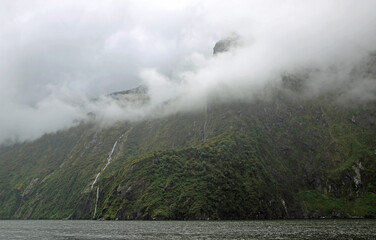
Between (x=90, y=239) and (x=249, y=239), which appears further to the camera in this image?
(x=90, y=239)

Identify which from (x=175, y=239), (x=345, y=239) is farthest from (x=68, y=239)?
(x=345, y=239)

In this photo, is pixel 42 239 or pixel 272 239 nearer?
pixel 272 239

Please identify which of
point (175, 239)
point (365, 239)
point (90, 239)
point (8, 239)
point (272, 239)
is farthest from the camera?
point (8, 239)

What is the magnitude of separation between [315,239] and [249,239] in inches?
710

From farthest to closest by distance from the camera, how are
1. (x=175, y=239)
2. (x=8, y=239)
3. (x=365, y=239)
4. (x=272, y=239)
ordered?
(x=8, y=239) → (x=175, y=239) → (x=272, y=239) → (x=365, y=239)

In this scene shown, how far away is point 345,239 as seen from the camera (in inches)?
3442

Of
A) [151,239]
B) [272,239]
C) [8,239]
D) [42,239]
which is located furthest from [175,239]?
[8,239]

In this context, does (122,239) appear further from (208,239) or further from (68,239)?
(208,239)

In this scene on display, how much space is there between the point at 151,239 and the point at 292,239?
42.1m

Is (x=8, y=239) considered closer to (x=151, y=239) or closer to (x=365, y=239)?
(x=151, y=239)

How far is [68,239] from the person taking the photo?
106m

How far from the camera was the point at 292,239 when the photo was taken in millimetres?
91062

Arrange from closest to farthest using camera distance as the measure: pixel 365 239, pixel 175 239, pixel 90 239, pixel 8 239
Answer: pixel 365 239, pixel 175 239, pixel 90 239, pixel 8 239

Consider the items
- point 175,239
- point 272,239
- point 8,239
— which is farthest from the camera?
point 8,239
